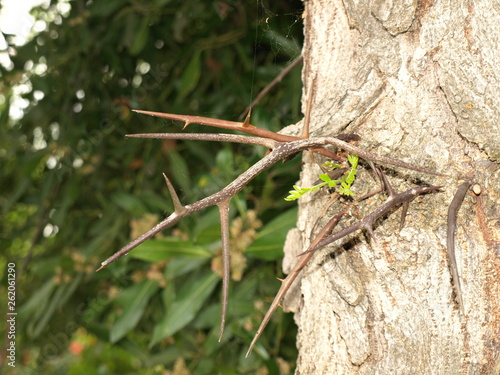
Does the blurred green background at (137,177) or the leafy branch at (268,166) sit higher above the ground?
the blurred green background at (137,177)

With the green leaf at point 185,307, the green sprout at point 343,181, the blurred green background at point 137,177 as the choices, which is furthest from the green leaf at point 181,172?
the green leaf at point 185,307

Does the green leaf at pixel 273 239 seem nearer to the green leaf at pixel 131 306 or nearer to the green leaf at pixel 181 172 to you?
the green leaf at pixel 181 172

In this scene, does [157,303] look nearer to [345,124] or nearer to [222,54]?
[222,54]

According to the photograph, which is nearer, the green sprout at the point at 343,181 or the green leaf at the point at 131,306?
the green sprout at the point at 343,181

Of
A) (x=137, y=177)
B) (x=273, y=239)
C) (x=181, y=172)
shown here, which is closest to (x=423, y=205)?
(x=181, y=172)

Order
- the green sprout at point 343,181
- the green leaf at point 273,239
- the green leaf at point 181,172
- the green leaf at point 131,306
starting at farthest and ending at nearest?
1. the green leaf at point 131,306
2. the green leaf at point 273,239
3. the green leaf at point 181,172
4. the green sprout at point 343,181

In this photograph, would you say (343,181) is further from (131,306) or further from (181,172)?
(131,306)

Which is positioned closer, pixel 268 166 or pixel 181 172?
pixel 268 166

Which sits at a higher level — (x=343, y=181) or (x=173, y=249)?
(x=173, y=249)
